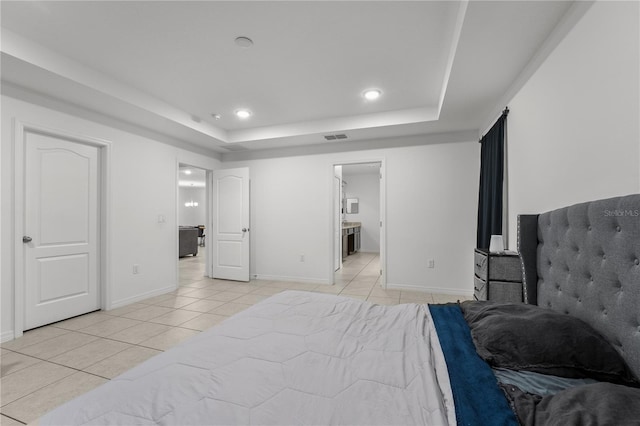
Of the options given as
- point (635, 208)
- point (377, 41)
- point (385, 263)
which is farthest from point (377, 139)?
point (635, 208)

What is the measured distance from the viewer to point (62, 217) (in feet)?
10.8

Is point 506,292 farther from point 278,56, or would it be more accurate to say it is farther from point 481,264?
point 278,56

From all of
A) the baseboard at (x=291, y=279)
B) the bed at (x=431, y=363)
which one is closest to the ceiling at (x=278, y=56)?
the bed at (x=431, y=363)

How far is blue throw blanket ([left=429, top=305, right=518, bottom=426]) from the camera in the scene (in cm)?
88

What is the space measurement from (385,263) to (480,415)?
3.88 m

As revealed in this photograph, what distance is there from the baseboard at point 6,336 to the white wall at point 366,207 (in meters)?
8.03

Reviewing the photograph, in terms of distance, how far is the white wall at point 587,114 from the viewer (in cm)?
137

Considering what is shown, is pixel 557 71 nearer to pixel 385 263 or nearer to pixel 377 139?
pixel 377 139

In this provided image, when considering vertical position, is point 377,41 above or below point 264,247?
above

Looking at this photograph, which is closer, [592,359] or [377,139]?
[592,359]

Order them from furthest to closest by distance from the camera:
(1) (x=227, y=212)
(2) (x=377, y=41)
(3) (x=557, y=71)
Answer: (1) (x=227, y=212) → (2) (x=377, y=41) → (3) (x=557, y=71)

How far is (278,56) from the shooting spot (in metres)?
2.70

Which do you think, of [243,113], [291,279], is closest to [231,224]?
[291,279]

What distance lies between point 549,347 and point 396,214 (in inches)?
140
